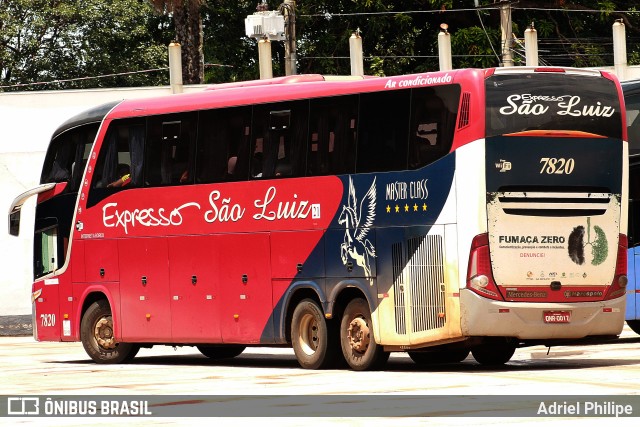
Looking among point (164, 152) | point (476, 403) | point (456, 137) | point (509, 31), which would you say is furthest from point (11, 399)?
point (509, 31)

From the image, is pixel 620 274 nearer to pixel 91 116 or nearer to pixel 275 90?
pixel 275 90

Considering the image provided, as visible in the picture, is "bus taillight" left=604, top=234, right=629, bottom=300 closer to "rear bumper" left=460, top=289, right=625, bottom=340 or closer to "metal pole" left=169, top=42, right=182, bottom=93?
"rear bumper" left=460, top=289, right=625, bottom=340

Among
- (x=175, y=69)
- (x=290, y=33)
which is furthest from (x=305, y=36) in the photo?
(x=290, y=33)

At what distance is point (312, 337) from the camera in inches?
802

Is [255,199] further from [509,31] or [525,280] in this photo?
[509,31]

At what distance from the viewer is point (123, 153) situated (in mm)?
23000

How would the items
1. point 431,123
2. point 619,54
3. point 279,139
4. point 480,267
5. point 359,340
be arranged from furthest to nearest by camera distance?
1. point 619,54
2. point 279,139
3. point 359,340
4. point 431,123
5. point 480,267

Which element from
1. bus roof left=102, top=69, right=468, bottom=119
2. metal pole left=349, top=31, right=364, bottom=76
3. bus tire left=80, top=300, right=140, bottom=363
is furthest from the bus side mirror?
metal pole left=349, top=31, right=364, bottom=76

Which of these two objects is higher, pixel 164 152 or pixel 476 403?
pixel 164 152

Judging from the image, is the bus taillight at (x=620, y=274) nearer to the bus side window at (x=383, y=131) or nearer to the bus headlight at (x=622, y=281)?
the bus headlight at (x=622, y=281)

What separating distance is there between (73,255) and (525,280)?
845 cm

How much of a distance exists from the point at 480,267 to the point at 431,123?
183 cm

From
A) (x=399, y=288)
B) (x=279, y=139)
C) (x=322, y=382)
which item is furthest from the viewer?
(x=279, y=139)

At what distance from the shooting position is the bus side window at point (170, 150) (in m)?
22.0
